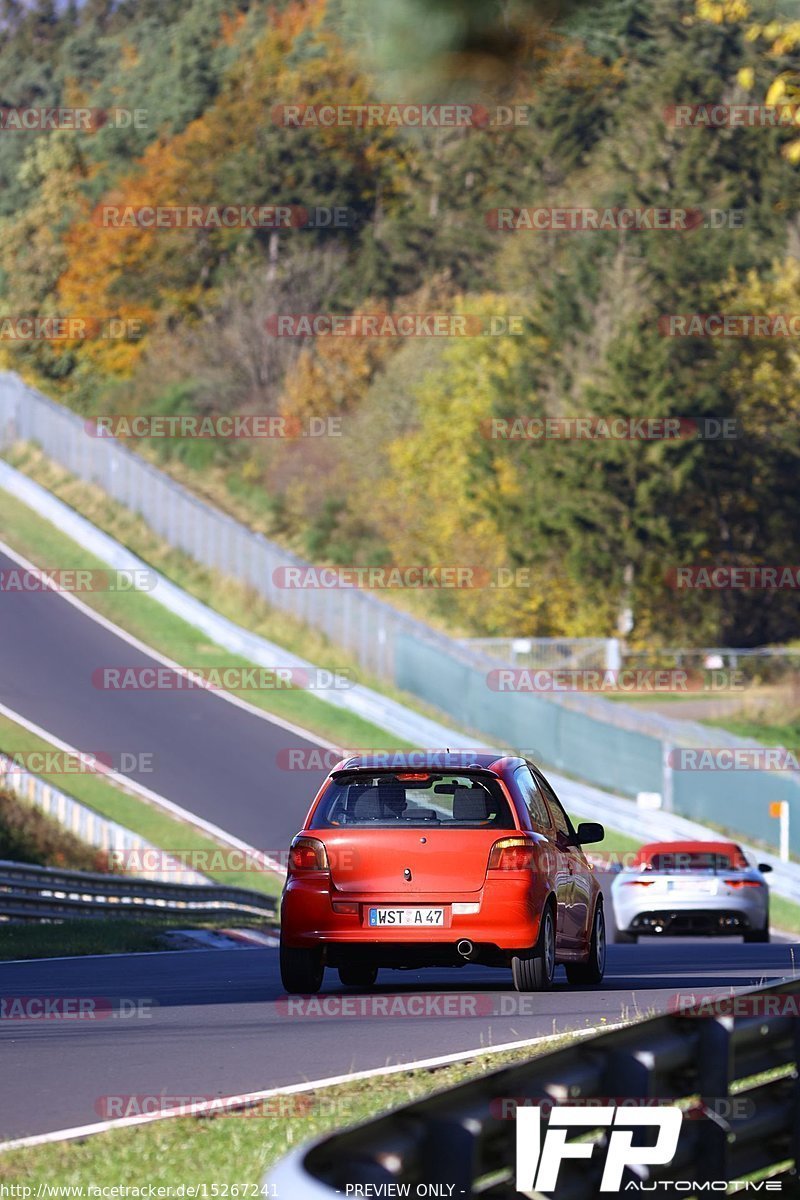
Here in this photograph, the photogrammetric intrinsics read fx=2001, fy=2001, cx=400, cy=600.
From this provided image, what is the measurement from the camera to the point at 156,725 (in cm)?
4556

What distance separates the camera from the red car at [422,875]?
41.1 ft

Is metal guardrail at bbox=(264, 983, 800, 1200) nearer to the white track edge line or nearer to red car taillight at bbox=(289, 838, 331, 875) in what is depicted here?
the white track edge line

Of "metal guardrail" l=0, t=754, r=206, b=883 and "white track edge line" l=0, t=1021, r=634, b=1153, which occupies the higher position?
"white track edge line" l=0, t=1021, r=634, b=1153

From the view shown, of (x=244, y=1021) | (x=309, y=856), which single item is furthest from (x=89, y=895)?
(x=244, y=1021)

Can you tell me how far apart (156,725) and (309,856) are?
109 feet

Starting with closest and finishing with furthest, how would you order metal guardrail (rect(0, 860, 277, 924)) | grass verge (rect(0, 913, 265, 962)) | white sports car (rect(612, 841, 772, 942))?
grass verge (rect(0, 913, 265, 962)) < white sports car (rect(612, 841, 772, 942)) < metal guardrail (rect(0, 860, 277, 924))

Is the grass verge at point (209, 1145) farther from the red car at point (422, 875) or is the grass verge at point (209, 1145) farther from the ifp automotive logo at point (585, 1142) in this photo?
the red car at point (422, 875)

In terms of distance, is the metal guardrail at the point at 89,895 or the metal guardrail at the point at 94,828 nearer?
the metal guardrail at the point at 89,895

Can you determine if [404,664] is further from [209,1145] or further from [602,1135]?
[602,1135]

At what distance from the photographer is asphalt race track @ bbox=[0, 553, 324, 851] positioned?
40375 millimetres

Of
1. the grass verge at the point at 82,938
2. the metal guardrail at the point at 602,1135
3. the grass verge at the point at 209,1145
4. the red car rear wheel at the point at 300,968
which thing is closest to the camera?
the metal guardrail at the point at 602,1135

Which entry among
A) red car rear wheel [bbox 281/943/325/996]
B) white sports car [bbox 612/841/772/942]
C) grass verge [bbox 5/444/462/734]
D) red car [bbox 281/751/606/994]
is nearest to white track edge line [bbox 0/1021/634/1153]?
red car [bbox 281/751/606/994]

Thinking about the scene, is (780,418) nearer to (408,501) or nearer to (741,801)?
(408,501)

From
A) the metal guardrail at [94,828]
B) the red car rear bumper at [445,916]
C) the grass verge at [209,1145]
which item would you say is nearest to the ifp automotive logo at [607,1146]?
the grass verge at [209,1145]
